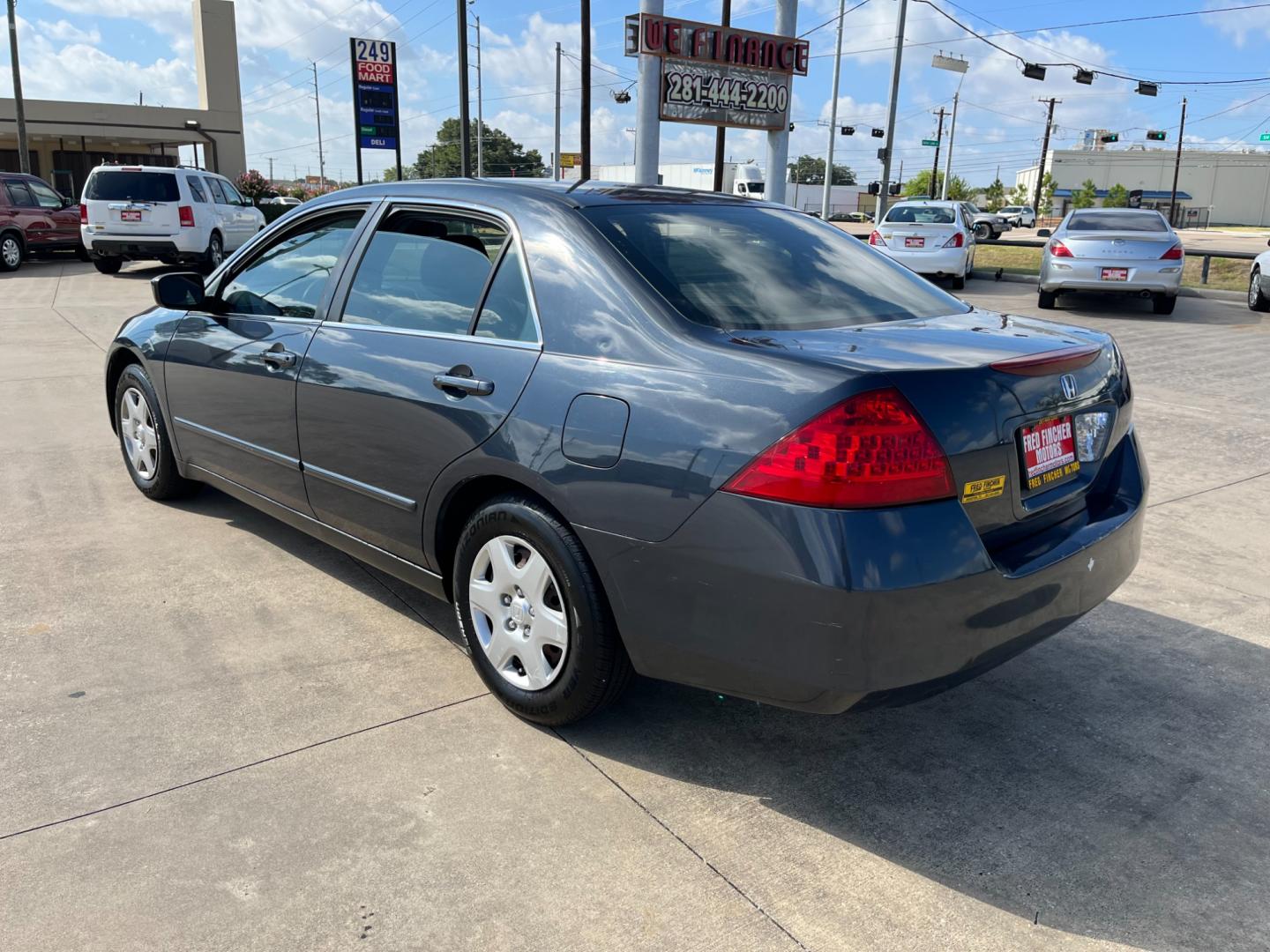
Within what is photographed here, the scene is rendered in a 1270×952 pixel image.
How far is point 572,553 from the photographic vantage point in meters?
2.79

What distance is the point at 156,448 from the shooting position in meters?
5.13

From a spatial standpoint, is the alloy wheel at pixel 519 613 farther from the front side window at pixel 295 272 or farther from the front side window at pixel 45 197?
the front side window at pixel 45 197

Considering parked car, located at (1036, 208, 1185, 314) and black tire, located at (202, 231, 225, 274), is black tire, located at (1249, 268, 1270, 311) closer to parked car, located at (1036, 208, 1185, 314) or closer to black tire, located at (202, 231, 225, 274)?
parked car, located at (1036, 208, 1185, 314)

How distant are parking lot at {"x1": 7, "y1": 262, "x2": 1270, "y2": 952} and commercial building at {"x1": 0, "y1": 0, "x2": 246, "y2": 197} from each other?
45390mm

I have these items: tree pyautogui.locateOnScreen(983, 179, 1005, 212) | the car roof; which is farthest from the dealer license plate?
tree pyautogui.locateOnScreen(983, 179, 1005, 212)

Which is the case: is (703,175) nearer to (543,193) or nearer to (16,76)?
(16,76)

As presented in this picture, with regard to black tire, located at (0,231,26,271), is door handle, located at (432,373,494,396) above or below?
above

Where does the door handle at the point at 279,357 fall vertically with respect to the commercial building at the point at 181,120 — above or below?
below

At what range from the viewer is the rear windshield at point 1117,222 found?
1435 cm

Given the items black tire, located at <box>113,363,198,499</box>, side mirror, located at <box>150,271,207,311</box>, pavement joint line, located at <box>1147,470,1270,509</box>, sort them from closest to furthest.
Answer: side mirror, located at <box>150,271,207,311</box>
black tire, located at <box>113,363,198,499</box>
pavement joint line, located at <box>1147,470,1270,509</box>

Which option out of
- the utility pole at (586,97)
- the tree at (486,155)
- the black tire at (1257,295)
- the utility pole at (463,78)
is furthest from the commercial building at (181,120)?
the tree at (486,155)

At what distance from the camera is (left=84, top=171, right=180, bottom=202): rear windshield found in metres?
17.9

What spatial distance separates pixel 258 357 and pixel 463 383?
139cm

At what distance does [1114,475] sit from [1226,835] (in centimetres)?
109
